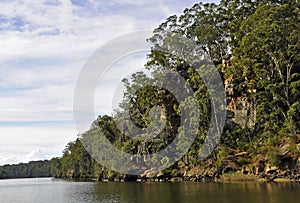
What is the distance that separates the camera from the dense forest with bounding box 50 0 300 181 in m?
40.4

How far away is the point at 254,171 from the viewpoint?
41.3 m

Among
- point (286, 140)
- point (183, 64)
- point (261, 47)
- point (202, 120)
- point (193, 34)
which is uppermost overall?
point (193, 34)

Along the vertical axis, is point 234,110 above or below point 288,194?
above

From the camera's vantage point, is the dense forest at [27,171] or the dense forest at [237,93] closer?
the dense forest at [237,93]

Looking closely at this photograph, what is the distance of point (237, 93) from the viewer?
5272 centimetres

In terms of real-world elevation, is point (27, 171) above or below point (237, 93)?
below

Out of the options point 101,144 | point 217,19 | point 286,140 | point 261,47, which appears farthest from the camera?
point 101,144

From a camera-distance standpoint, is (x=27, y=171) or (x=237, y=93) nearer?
(x=237, y=93)

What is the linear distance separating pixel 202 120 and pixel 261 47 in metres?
13.1

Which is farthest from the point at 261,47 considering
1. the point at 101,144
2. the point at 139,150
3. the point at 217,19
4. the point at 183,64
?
the point at 101,144

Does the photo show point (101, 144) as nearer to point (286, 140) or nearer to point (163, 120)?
point (163, 120)

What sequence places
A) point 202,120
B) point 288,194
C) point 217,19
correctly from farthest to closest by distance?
point 217,19, point 202,120, point 288,194

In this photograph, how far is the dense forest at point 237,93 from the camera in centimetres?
4038

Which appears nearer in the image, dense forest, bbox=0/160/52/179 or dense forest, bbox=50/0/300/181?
dense forest, bbox=50/0/300/181
